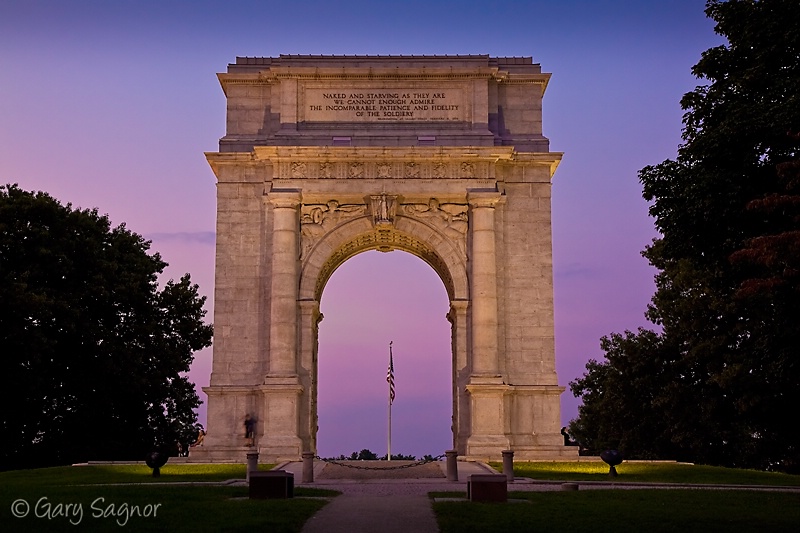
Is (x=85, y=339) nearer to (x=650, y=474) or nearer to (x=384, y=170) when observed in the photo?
(x=384, y=170)

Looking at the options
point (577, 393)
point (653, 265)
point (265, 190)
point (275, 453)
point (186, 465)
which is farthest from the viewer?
point (577, 393)

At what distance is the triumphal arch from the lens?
51.3 metres

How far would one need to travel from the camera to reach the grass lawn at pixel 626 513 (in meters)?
22.1

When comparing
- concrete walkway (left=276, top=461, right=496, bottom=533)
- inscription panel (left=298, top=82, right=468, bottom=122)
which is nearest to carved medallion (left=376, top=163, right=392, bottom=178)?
inscription panel (left=298, top=82, right=468, bottom=122)

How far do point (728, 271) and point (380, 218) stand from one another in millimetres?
19358

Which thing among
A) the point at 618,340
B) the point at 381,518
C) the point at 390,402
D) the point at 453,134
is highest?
the point at 453,134

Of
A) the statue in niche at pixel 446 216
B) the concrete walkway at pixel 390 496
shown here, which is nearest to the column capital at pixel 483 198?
the statue in niche at pixel 446 216

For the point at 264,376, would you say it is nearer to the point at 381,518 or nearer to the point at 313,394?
the point at 313,394

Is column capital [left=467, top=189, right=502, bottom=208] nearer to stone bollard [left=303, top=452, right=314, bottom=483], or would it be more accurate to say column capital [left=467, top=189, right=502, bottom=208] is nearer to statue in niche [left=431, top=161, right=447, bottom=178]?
statue in niche [left=431, top=161, right=447, bottom=178]

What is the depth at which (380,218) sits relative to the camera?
52562 mm

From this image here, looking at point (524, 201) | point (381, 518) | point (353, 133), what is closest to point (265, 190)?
point (353, 133)

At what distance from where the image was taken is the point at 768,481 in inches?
1470

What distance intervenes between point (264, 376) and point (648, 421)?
27.0m

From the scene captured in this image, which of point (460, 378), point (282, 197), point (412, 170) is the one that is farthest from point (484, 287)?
point (282, 197)
